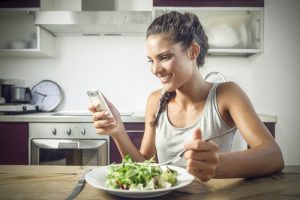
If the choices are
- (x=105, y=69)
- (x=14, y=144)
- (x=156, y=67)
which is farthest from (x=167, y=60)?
(x=105, y=69)

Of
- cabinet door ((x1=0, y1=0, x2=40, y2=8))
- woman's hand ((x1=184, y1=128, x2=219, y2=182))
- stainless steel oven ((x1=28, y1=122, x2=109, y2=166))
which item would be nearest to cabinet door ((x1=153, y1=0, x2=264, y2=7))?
cabinet door ((x1=0, y1=0, x2=40, y2=8))

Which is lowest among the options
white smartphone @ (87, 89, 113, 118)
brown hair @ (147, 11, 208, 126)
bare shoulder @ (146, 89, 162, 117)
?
bare shoulder @ (146, 89, 162, 117)

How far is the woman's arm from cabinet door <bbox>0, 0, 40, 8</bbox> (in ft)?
6.55

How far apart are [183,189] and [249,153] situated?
0.22 metres

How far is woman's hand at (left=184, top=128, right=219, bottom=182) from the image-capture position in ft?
2.09

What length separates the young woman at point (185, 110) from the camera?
3.15ft

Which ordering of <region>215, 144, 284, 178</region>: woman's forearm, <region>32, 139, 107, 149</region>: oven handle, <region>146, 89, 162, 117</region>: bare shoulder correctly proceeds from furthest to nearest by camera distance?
<region>32, 139, 107, 149</region>: oven handle < <region>146, 89, 162, 117</region>: bare shoulder < <region>215, 144, 284, 178</region>: woman's forearm

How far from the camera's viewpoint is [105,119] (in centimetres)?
98

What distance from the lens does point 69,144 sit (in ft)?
7.21

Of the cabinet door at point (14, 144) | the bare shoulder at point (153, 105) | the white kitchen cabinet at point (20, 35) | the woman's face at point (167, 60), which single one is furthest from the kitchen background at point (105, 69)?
the woman's face at point (167, 60)

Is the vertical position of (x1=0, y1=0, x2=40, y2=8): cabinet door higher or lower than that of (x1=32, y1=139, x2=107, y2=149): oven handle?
higher

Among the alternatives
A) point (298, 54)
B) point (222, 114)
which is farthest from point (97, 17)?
point (298, 54)

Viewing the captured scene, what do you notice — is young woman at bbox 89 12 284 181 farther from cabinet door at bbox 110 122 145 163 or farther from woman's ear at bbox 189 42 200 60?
cabinet door at bbox 110 122 145 163

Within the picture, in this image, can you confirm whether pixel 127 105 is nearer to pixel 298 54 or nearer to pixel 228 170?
pixel 298 54
